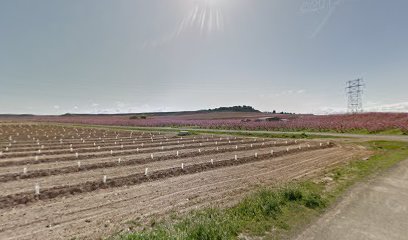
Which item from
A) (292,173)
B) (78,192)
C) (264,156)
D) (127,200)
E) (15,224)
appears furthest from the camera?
(264,156)

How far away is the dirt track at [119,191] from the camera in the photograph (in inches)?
380

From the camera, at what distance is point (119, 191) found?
14086 millimetres

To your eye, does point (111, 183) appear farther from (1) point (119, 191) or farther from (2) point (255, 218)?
(2) point (255, 218)

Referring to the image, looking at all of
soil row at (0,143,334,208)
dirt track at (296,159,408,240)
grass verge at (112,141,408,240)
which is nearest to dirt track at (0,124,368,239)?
soil row at (0,143,334,208)

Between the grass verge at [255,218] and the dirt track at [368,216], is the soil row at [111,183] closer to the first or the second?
the grass verge at [255,218]

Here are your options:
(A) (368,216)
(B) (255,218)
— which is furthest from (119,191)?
(A) (368,216)

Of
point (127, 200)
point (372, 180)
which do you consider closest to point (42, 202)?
point (127, 200)

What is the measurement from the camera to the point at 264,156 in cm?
2622

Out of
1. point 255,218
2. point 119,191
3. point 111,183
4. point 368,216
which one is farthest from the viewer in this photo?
point 111,183

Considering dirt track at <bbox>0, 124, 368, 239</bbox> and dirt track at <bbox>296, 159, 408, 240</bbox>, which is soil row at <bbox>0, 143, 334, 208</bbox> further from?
dirt track at <bbox>296, 159, 408, 240</bbox>

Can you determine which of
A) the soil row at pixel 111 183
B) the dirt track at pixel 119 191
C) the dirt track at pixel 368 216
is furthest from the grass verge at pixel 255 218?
the soil row at pixel 111 183

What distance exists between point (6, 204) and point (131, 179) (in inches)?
238

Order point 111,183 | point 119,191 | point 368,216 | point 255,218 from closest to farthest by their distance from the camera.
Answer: point 255,218 < point 368,216 < point 119,191 < point 111,183

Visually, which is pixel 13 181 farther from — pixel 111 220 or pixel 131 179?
pixel 111 220
